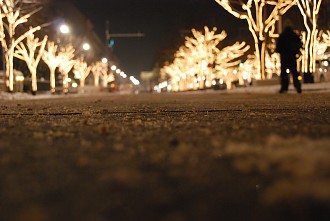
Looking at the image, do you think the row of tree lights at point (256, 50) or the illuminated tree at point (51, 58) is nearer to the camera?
the row of tree lights at point (256, 50)

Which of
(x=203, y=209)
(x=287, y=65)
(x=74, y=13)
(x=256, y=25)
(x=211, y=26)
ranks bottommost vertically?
(x=203, y=209)

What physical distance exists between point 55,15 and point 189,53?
19615 mm

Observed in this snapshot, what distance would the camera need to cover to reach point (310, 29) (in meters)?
22.4

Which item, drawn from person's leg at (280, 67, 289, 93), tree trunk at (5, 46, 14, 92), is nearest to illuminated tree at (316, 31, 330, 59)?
tree trunk at (5, 46, 14, 92)

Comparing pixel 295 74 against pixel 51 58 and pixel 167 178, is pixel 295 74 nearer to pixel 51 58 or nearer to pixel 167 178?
pixel 167 178

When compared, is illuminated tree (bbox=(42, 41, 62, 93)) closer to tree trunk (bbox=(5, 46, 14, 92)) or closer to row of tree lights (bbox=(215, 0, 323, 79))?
tree trunk (bbox=(5, 46, 14, 92))

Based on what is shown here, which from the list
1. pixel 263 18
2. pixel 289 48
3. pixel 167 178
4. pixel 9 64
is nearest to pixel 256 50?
pixel 263 18

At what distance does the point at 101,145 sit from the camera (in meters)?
3.14

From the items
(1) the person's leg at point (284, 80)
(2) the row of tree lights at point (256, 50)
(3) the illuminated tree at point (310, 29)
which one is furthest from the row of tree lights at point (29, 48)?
(1) the person's leg at point (284, 80)

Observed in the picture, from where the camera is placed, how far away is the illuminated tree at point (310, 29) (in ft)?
72.0

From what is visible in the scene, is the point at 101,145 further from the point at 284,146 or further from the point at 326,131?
the point at 326,131

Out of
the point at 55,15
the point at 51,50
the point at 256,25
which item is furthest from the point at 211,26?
the point at 256,25

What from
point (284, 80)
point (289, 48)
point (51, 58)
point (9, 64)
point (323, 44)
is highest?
point (323, 44)

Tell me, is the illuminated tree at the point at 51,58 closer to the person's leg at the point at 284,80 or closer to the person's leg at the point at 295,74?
the person's leg at the point at 284,80
